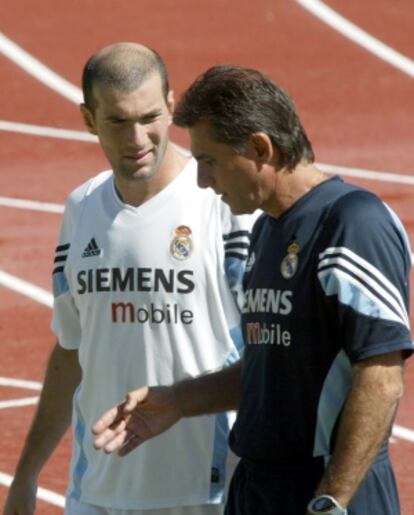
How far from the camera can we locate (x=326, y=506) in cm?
400

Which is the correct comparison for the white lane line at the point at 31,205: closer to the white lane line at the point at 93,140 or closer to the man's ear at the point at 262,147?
the white lane line at the point at 93,140

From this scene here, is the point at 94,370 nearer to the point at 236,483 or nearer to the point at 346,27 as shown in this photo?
the point at 236,483

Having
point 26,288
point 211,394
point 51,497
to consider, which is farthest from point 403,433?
point 211,394

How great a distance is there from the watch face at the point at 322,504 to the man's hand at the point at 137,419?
25.8 inches

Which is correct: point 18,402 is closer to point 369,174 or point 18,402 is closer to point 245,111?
point 369,174

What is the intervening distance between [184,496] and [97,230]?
0.89m

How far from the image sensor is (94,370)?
515 cm

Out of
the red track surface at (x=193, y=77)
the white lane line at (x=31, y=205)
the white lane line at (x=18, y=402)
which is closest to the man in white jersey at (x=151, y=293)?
the white lane line at (x=18, y=402)

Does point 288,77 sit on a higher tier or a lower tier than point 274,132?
higher

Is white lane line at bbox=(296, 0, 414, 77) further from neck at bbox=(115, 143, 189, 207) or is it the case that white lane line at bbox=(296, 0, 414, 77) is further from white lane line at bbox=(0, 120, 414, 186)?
neck at bbox=(115, 143, 189, 207)

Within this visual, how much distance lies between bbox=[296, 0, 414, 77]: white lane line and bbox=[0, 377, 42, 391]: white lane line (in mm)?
5970

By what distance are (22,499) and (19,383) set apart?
3699 millimetres

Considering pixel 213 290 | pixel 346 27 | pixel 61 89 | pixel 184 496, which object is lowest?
pixel 184 496

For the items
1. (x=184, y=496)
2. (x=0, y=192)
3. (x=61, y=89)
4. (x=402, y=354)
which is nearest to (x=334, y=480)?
(x=402, y=354)
